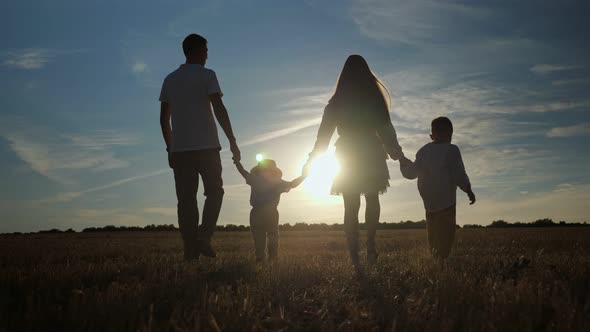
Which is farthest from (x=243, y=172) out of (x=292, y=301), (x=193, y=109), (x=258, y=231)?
(x=292, y=301)

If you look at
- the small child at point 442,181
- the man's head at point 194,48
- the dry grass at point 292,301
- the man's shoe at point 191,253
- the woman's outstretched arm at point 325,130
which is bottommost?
the dry grass at point 292,301

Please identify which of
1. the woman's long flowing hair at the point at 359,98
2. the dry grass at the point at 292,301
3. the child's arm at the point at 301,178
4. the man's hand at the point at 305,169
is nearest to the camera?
the dry grass at the point at 292,301

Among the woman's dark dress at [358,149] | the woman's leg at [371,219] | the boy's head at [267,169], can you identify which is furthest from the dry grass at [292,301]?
the boy's head at [267,169]

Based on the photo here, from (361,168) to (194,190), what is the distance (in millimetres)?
2395

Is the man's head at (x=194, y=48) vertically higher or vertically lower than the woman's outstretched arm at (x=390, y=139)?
higher

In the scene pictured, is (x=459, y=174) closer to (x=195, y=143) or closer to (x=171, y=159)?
(x=195, y=143)

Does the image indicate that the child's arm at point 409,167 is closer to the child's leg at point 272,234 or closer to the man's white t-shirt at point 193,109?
the child's leg at point 272,234

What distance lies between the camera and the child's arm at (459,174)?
305 inches

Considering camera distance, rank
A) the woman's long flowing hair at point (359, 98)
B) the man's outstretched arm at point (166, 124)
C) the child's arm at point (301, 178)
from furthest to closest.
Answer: the man's outstretched arm at point (166, 124)
the child's arm at point (301, 178)
the woman's long flowing hair at point (359, 98)

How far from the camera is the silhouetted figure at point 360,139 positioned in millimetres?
6668

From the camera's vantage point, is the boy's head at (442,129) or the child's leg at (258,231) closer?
the boy's head at (442,129)

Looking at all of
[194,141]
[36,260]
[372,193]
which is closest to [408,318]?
[372,193]

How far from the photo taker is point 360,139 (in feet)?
22.2

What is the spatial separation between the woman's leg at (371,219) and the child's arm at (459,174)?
5.41ft
